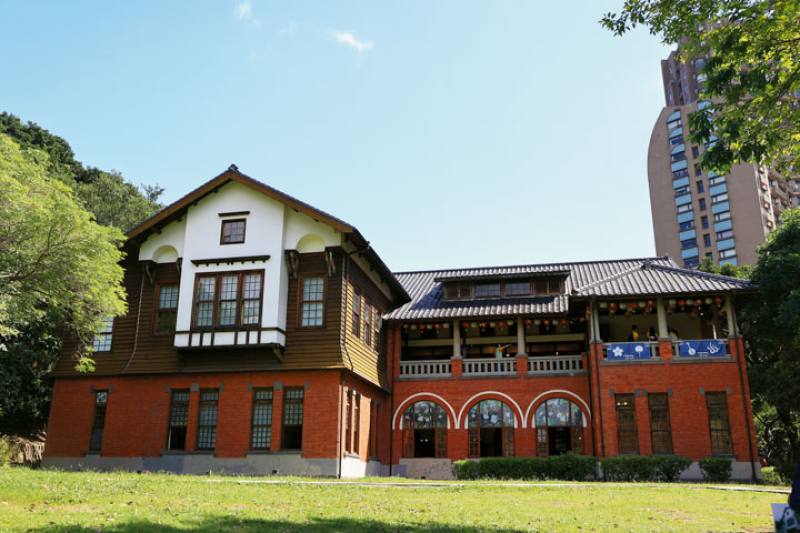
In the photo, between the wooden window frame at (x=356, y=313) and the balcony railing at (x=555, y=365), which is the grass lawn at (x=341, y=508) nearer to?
the wooden window frame at (x=356, y=313)

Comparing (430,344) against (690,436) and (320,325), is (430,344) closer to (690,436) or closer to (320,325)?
(320,325)

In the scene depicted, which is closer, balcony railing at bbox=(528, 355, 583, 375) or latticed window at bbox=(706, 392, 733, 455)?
latticed window at bbox=(706, 392, 733, 455)

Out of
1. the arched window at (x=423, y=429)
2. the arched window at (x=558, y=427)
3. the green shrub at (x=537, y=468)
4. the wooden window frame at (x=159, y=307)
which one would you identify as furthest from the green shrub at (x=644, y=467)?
the wooden window frame at (x=159, y=307)

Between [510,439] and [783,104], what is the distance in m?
18.4

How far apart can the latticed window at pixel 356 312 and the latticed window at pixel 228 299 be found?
3.72 meters

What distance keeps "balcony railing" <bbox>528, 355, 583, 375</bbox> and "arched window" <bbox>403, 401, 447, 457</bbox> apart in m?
4.35

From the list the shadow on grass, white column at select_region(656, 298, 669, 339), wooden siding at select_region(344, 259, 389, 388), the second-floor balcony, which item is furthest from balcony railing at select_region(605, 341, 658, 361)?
the shadow on grass

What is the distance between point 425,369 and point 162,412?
1115 cm

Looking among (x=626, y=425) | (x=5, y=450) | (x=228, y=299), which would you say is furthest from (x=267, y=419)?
(x=626, y=425)

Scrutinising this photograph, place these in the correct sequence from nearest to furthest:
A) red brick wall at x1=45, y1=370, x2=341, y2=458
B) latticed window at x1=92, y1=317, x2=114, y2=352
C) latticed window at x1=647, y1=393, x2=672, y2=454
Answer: red brick wall at x1=45, y1=370, x2=341, y2=458
latticed window at x1=647, y1=393, x2=672, y2=454
latticed window at x1=92, y1=317, x2=114, y2=352

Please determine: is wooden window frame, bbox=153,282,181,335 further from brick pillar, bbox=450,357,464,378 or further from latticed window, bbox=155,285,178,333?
brick pillar, bbox=450,357,464,378

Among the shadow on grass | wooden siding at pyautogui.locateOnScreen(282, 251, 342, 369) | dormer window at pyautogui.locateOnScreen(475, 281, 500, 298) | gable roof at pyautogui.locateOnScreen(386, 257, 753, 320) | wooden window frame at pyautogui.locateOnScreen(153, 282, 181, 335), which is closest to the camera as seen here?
the shadow on grass

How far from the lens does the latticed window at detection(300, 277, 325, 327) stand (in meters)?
24.5

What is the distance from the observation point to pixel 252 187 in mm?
25594
